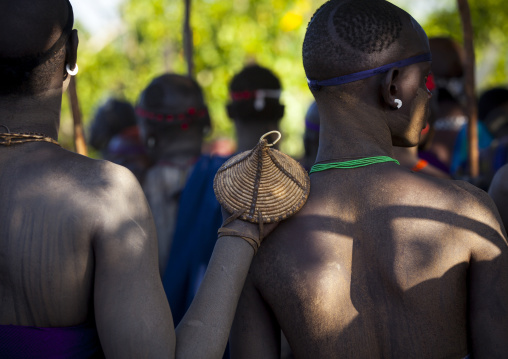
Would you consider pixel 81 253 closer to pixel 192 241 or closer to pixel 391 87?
pixel 391 87

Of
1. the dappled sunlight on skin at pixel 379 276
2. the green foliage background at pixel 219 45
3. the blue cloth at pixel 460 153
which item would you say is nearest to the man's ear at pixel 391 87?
the dappled sunlight on skin at pixel 379 276

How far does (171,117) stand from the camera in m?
4.13

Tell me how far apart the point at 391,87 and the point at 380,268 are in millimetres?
599

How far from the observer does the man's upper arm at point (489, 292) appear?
1.77m

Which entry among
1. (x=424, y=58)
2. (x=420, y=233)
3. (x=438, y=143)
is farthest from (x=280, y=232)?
(x=438, y=143)

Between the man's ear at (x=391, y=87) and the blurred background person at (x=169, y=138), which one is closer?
the man's ear at (x=391, y=87)

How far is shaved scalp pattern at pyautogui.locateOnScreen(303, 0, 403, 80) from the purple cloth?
3.75 ft

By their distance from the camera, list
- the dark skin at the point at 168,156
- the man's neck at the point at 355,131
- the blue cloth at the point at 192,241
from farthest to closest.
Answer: the dark skin at the point at 168,156, the blue cloth at the point at 192,241, the man's neck at the point at 355,131

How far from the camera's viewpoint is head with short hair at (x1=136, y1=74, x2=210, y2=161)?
13.6ft

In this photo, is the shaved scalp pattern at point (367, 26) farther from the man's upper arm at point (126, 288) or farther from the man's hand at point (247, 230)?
the man's upper arm at point (126, 288)

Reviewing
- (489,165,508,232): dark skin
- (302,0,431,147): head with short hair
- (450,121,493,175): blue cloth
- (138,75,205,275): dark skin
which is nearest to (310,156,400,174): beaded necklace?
(302,0,431,147): head with short hair

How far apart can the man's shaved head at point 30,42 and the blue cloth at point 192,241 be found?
5.15 ft

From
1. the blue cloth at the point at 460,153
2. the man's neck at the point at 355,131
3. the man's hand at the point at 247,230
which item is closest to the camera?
the man's hand at the point at 247,230

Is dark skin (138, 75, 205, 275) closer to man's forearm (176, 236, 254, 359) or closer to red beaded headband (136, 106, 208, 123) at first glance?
red beaded headband (136, 106, 208, 123)
